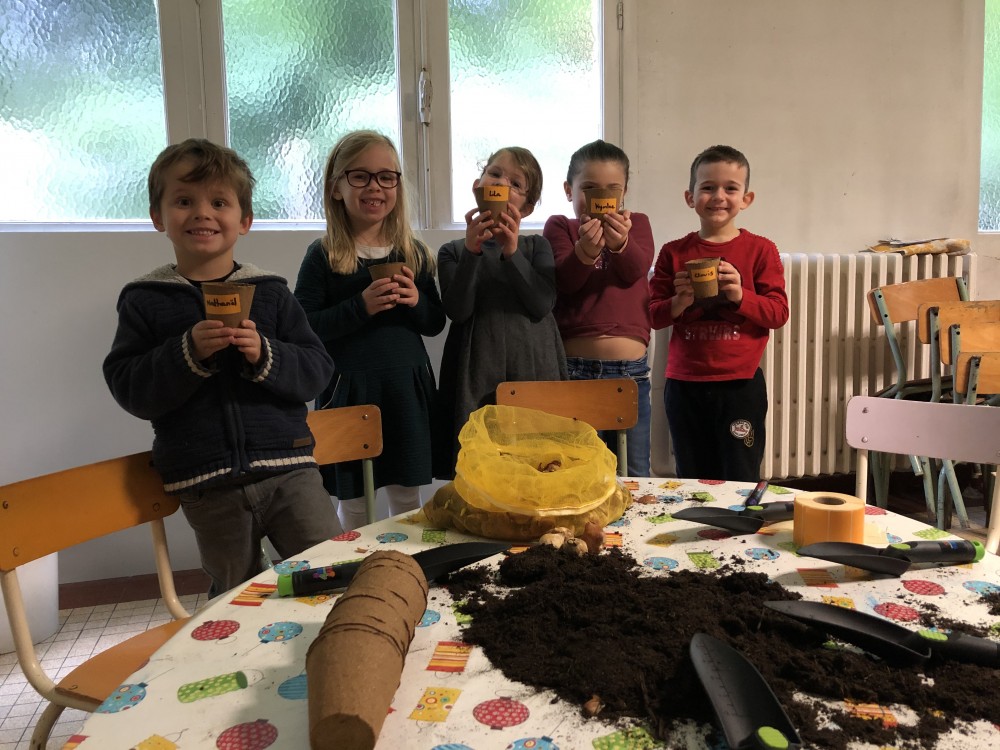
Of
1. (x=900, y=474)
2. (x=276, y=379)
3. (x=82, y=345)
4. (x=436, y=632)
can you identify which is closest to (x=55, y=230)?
(x=82, y=345)

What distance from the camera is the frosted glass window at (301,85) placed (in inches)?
109

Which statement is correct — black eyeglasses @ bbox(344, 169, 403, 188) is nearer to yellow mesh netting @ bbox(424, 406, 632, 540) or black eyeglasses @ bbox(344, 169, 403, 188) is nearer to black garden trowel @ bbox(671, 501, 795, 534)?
yellow mesh netting @ bbox(424, 406, 632, 540)

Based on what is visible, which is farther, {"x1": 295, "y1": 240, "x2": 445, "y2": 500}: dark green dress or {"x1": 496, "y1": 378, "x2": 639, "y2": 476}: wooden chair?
{"x1": 295, "y1": 240, "x2": 445, "y2": 500}: dark green dress

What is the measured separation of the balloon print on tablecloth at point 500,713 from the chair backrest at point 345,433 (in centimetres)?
109

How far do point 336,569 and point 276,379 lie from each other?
719 millimetres

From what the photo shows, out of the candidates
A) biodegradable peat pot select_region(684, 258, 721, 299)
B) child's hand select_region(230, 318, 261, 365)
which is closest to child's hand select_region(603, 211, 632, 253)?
biodegradable peat pot select_region(684, 258, 721, 299)

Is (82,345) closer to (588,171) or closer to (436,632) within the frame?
(588,171)

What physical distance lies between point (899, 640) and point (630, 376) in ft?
5.62

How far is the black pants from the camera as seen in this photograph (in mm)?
2475

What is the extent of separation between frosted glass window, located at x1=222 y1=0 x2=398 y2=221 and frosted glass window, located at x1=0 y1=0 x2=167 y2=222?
1.03 feet

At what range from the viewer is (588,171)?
2383 mm

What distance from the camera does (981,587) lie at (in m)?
0.89

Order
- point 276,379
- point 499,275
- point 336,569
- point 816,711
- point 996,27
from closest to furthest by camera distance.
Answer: point 816,711
point 336,569
point 276,379
point 499,275
point 996,27

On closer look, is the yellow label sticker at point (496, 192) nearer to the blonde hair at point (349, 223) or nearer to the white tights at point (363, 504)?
the blonde hair at point (349, 223)
